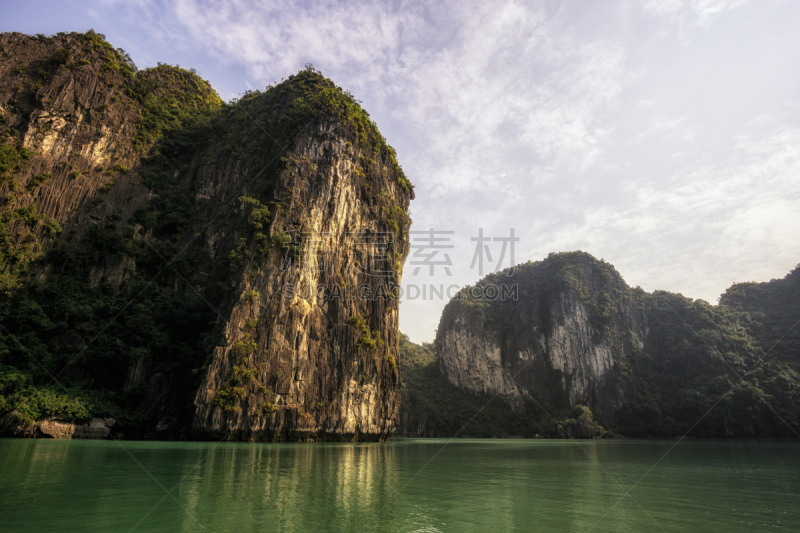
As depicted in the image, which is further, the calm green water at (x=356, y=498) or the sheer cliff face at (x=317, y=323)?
the sheer cliff face at (x=317, y=323)

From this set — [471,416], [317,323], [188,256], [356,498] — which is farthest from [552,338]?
[356,498]

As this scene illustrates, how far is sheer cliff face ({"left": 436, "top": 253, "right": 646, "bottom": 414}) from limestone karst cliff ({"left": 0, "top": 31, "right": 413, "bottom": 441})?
4362 cm

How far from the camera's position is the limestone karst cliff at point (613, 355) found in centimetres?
5888

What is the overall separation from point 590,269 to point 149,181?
74378 mm

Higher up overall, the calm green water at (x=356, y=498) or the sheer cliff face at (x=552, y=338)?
the sheer cliff face at (x=552, y=338)

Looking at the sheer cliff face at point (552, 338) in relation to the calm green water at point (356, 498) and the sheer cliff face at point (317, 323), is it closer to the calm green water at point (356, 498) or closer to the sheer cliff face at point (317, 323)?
the sheer cliff face at point (317, 323)

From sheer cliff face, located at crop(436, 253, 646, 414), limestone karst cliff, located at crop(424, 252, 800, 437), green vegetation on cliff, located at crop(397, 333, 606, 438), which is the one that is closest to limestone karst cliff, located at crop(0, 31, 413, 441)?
green vegetation on cliff, located at crop(397, 333, 606, 438)

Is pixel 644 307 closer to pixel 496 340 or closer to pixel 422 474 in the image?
pixel 496 340

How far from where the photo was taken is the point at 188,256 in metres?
33.1

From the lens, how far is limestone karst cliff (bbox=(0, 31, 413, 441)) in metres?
24.9

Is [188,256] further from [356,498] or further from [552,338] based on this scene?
[552,338]

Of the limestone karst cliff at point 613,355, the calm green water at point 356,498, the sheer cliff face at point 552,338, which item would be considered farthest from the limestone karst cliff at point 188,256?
the sheer cliff face at point 552,338

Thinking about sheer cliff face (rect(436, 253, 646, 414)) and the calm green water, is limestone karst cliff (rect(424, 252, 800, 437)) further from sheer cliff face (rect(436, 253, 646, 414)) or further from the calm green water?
the calm green water

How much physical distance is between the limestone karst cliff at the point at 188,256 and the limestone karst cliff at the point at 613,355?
37404 millimetres
